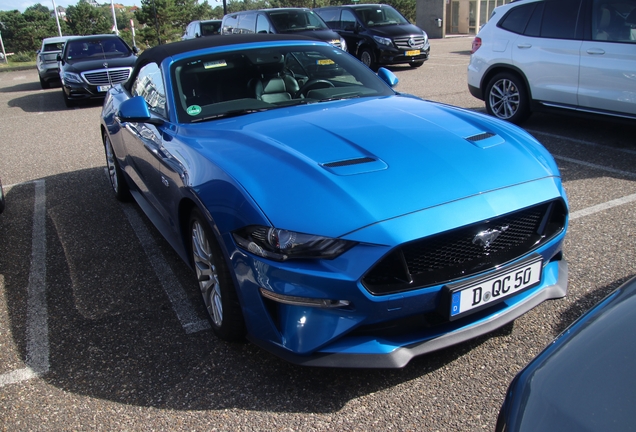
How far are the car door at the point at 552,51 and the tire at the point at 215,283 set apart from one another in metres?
A: 5.29

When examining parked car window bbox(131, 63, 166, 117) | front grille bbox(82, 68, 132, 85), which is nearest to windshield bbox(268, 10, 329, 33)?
front grille bbox(82, 68, 132, 85)

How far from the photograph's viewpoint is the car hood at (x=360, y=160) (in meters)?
2.44

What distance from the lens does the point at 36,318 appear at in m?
3.47

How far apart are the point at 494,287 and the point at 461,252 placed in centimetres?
21

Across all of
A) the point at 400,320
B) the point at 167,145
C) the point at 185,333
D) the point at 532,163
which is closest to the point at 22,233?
the point at 167,145

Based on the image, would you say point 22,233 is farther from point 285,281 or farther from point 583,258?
point 583,258

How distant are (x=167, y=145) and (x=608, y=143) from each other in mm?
5262

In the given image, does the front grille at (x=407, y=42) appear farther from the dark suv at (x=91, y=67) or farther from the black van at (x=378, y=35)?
the dark suv at (x=91, y=67)

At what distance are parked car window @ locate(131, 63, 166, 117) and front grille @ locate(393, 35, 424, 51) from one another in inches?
432

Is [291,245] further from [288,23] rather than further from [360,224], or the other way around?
[288,23]

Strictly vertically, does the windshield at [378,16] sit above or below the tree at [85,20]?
below

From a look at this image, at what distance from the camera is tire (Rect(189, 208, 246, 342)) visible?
8.97 ft

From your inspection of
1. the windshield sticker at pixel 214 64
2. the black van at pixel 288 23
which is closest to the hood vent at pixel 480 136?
the windshield sticker at pixel 214 64

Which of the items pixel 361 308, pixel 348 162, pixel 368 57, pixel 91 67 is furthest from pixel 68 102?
pixel 361 308
